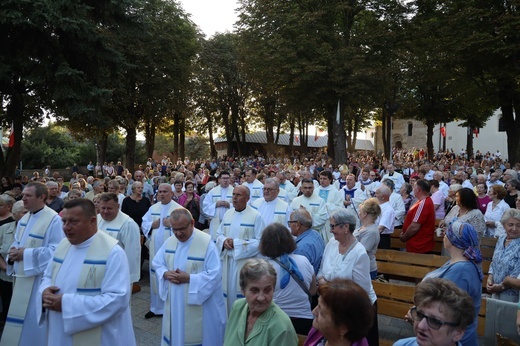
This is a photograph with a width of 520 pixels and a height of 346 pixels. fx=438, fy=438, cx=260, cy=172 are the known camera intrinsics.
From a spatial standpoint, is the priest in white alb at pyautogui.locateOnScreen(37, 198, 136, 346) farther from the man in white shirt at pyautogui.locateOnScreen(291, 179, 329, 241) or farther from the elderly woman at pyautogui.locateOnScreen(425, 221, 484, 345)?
the man in white shirt at pyautogui.locateOnScreen(291, 179, 329, 241)

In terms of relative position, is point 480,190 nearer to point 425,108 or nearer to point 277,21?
point 277,21

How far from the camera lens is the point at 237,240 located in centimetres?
572

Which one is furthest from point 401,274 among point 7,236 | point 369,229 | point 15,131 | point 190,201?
point 15,131

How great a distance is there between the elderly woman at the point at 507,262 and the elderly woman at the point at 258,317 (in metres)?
2.62

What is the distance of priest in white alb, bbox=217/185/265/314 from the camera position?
18.6 feet

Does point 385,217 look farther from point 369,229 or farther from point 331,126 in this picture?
point 331,126

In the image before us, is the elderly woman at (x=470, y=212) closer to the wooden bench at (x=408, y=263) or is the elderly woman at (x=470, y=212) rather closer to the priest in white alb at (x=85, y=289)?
the wooden bench at (x=408, y=263)

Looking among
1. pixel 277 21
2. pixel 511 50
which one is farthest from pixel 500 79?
pixel 277 21

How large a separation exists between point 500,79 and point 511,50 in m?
2.47

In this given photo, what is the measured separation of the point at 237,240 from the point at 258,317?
2686 mm

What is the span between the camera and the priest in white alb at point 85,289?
11.6 ft

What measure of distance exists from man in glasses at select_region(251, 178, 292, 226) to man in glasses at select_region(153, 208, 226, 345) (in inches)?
108

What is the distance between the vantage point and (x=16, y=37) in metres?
13.6

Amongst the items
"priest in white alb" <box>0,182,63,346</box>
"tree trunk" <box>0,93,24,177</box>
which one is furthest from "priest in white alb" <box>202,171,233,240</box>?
"tree trunk" <box>0,93,24,177</box>
